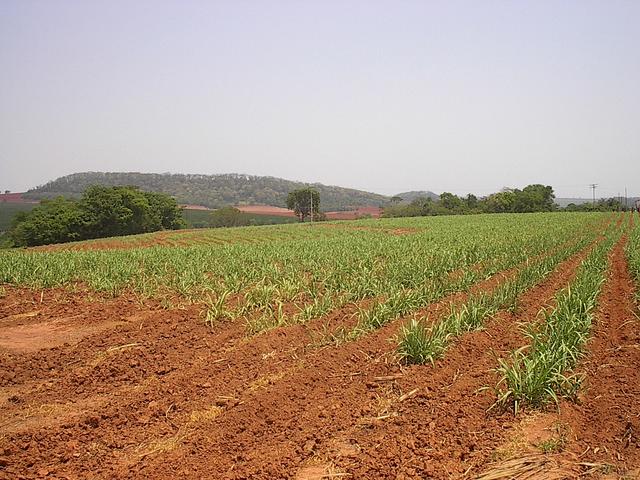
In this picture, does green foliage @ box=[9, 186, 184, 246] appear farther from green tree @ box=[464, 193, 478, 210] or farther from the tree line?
green tree @ box=[464, 193, 478, 210]

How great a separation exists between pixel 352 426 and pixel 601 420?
86.2 inches

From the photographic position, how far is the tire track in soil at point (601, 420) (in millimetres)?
3271

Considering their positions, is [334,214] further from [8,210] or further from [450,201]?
[8,210]

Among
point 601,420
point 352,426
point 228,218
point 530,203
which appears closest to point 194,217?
point 228,218

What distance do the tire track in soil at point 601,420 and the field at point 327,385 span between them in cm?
2

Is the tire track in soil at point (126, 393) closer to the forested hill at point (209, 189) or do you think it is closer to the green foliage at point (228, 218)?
the green foliage at point (228, 218)

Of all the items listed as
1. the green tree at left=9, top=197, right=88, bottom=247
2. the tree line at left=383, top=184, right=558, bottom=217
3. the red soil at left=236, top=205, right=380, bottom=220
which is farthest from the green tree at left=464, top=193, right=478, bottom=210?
the green tree at left=9, top=197, right=88, bottom=247

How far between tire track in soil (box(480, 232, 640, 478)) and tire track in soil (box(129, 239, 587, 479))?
48 centimetres

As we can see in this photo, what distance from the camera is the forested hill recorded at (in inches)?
6447

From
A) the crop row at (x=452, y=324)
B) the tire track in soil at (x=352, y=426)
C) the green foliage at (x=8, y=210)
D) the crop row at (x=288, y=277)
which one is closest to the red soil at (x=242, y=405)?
the tire track in soil at (x=352, y=426)

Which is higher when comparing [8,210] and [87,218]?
[8,210]

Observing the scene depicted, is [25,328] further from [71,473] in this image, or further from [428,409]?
[428,409]

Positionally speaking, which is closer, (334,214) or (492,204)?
(492,204)

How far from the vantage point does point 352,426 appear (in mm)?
4027
